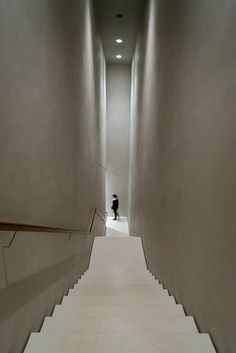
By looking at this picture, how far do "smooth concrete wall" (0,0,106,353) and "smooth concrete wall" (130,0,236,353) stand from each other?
4.35 feet

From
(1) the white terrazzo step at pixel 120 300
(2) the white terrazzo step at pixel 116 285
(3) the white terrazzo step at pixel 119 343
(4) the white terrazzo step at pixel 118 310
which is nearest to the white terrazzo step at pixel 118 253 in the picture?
(2) the white terrazzo step at pixel 116 285

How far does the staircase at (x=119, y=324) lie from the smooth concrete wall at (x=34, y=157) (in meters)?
0.20

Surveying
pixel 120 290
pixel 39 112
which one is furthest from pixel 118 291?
pixel 39 112

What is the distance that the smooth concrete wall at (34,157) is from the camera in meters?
1.68

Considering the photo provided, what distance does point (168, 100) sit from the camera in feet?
11.7

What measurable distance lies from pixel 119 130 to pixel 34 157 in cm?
899

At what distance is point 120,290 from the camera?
3195 millimetres

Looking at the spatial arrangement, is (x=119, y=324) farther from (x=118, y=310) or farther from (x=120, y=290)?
(x=120, y=290)

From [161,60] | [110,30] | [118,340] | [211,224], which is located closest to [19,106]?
[211,224]

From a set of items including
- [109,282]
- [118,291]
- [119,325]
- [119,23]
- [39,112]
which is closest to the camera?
[119,325]

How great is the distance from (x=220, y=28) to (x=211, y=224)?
139 centimetres

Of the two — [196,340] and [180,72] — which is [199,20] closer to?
[180,72]

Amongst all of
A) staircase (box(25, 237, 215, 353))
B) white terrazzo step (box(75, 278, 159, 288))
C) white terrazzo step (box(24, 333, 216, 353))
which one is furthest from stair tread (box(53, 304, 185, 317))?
white terrazzo step (box(75, 278, 159, 288))

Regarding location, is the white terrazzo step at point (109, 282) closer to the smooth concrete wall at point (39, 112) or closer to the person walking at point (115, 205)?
the smooth concrete wall at point (39, 112)
